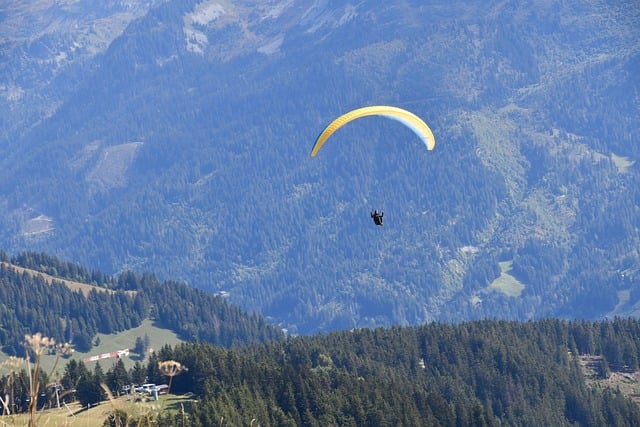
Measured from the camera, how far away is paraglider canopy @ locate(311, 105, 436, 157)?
7856cm

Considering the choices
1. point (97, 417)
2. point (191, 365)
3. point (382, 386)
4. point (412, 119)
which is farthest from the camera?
point (382, 386)

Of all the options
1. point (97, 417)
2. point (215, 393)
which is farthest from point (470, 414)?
point (97, 417)

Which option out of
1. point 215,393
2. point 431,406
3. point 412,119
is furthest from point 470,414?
point 412,119

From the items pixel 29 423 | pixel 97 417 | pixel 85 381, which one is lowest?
pixel 29 423

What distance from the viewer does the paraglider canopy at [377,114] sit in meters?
78.6

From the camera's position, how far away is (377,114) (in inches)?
3172

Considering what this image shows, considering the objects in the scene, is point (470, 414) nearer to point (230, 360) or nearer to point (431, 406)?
point (431, 406)

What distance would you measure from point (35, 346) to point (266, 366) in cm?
13850

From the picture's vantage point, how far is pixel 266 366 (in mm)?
168625

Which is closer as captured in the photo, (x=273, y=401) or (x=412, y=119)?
(x=412, y=119)

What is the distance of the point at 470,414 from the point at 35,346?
159 m

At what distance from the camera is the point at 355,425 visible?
157 meters

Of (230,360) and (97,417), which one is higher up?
(230,360)

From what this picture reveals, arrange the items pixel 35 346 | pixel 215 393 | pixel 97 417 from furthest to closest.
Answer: pixel 215 393 < pixel 97 417 < pixel 35 346
